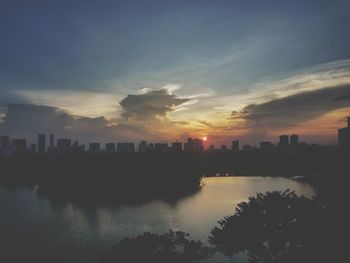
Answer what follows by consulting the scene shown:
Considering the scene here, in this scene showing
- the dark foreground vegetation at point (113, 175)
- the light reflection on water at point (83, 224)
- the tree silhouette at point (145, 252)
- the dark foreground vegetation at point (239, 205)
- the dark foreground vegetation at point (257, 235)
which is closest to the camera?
the dark foreground vegetation at point (239, 205)

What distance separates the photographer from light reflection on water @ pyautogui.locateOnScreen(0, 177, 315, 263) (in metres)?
24.7

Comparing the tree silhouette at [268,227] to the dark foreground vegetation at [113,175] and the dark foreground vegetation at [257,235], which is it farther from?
the dark foreground vegetation at [113,175]

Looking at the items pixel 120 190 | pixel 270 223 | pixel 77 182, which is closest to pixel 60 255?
pixel 270 223

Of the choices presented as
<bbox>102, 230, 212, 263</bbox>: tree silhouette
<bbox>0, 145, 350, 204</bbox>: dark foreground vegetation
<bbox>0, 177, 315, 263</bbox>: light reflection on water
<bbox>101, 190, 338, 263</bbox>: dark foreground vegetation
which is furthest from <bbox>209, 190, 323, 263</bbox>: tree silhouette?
<bbox>0, 145, 350, 204</bbox>: dark foreground vegetation

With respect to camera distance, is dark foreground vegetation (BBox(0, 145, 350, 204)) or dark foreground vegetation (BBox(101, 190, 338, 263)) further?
dark foreground vegetation (BBox(0, 145, 350, 204))

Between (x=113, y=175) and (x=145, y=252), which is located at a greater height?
(x=145, y=252)

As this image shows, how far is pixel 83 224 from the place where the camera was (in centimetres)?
3262

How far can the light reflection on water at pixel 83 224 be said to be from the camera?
24.7m

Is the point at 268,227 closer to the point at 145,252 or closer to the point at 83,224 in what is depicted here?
the point at 145,252

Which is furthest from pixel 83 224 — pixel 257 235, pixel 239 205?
pixel 257 235

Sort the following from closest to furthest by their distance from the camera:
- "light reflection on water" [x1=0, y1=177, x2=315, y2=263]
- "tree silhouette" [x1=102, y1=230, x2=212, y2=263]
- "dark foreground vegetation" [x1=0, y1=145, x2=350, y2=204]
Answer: "tree silhouette" [x1=102, y1=230, x2=212, y2=263] < "light reflection on water" [x1=0, y1=177, x2=315, y2=263] < "dark foreground vegetation" [x1=0, y1=145, x2=350, y2=204]

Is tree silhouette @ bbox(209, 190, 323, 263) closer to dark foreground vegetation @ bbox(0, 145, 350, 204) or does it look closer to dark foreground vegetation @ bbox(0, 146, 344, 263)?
dark foreground vegetation @ bbox(0, 146, 344, 263)

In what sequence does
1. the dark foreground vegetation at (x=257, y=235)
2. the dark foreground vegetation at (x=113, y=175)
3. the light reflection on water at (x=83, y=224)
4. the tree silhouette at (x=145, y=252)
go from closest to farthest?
the dark foreground vegetation at (x=257, y=235)
the tree silhouette at (x=145, y=252)
the light reflection on water at (x=83, y=224)
the dark foreground vegetation at (x=113, y=175)

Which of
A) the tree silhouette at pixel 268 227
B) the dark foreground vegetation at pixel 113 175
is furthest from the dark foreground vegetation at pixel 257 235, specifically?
the dark foreground vegetation at pixel 113 175
